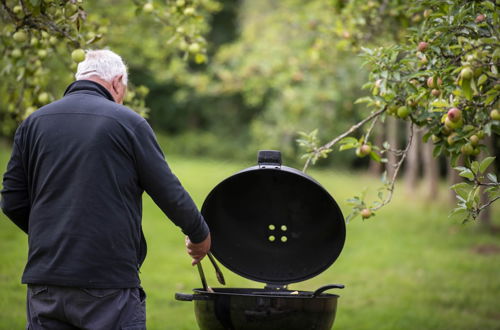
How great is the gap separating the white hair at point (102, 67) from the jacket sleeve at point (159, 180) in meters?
0.35

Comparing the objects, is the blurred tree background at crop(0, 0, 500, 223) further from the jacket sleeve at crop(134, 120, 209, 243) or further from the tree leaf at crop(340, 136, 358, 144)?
the jacket sleeve at crop(134, 120, 209, 243)

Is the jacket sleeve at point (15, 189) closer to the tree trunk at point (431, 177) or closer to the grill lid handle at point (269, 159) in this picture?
the grill lid handle at point (269, 159)

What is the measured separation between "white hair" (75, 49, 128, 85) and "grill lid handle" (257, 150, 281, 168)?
0.87m

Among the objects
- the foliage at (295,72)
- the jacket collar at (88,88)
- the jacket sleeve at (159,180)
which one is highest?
the jacket collar at (88,88)

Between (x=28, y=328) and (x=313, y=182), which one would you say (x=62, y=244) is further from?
(x=313, y=182)

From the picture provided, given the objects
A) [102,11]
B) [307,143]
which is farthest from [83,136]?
[102,11]

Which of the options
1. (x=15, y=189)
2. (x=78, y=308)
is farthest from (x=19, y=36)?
(x=78, y=308)

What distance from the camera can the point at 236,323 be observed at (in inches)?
128

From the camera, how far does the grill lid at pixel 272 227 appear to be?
3633 mm

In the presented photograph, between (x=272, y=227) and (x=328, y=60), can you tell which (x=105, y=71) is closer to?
(x=272, y=227)

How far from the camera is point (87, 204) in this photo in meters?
2.80

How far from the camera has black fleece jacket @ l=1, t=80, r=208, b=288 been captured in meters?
2.79

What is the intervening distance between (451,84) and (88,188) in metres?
1.93

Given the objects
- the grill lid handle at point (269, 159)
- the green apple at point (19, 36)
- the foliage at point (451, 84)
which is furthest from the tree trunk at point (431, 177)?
the green apple at point (19, 36)
